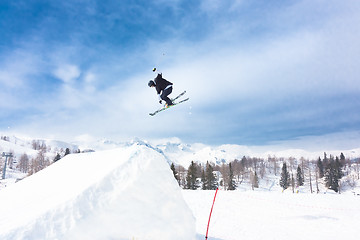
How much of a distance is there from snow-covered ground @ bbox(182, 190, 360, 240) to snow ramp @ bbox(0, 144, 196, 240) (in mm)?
5317

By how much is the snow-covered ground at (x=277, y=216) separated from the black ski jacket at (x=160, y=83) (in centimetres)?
786

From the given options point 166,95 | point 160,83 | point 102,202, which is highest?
point 160,83

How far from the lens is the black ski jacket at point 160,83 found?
38.0ft

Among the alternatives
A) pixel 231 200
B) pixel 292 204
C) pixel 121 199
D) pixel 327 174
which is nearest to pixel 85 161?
pixel 121 199

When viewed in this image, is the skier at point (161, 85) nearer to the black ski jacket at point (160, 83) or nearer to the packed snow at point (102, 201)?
the black ski jacket at point (160, 83)

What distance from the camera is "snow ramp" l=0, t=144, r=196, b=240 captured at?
469cm

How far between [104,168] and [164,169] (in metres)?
1.94

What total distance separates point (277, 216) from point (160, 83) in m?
14.6

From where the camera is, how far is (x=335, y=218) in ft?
54.4

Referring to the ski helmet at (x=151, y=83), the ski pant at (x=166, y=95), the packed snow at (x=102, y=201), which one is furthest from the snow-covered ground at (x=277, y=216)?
the ski helmet at (x=151, y=83)

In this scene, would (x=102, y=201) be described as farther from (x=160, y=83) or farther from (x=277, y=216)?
(x=277, y=216)

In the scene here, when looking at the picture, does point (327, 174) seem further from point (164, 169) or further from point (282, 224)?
point (164, 169)

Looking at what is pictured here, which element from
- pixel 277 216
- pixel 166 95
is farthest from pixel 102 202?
pixel 277 216

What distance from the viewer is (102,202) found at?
5.35 m
